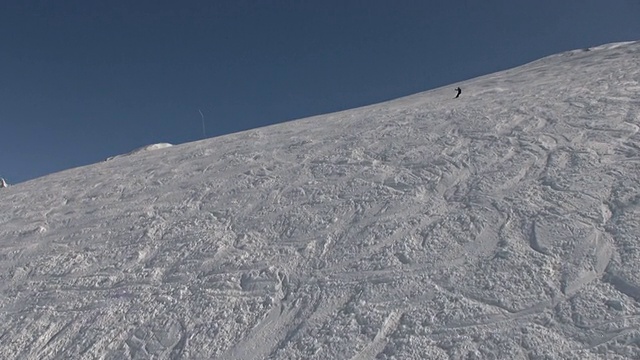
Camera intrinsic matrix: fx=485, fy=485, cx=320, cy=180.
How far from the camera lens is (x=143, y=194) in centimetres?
696

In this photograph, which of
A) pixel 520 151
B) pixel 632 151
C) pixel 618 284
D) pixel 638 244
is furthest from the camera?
pixel 520 151

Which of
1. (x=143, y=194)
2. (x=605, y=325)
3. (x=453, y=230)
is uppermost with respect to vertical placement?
(x=143, y=194)

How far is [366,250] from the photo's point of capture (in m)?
4.39

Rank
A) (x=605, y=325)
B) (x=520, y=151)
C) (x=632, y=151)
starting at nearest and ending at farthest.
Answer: (x=605, y=325)
(x=632, y=151)
(x=520, y=151)

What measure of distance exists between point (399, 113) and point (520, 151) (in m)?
3.30

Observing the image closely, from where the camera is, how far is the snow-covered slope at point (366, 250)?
3305 mm

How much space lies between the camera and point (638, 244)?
3.65 meters

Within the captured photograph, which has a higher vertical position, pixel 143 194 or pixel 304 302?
pixel 143 194

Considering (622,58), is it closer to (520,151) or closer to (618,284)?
(520,151)

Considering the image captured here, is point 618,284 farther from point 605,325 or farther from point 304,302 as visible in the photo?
point 304,302

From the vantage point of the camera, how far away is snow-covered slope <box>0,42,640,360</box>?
330cm

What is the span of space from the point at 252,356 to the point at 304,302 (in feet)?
2.01

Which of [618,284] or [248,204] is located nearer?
[618,284]

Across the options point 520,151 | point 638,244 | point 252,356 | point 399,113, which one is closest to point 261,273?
point 252,356
